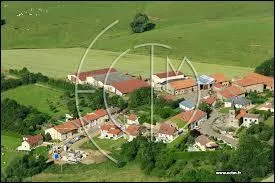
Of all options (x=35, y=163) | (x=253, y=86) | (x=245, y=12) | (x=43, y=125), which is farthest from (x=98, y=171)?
(x=245, y=12)

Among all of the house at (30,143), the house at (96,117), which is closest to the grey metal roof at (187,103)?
the house at (96,117)

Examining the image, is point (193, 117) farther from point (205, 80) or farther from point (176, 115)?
point (205, 80)

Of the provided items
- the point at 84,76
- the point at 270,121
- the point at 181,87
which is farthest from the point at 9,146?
the point at 270,121

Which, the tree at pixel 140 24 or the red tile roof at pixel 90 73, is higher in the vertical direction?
the tree at pixel 140 24

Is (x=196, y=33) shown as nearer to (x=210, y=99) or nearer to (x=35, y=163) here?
(x=210, y=99)

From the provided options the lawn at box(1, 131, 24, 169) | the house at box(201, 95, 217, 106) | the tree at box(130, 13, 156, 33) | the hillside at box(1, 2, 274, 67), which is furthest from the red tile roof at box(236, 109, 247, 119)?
the tree at box(130, 13, 156, 33)

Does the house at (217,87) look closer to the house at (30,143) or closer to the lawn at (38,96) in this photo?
the lawn at (38,96)

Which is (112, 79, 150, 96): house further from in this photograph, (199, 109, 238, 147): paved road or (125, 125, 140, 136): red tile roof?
(125, 125, 140, 136): red tile roof
